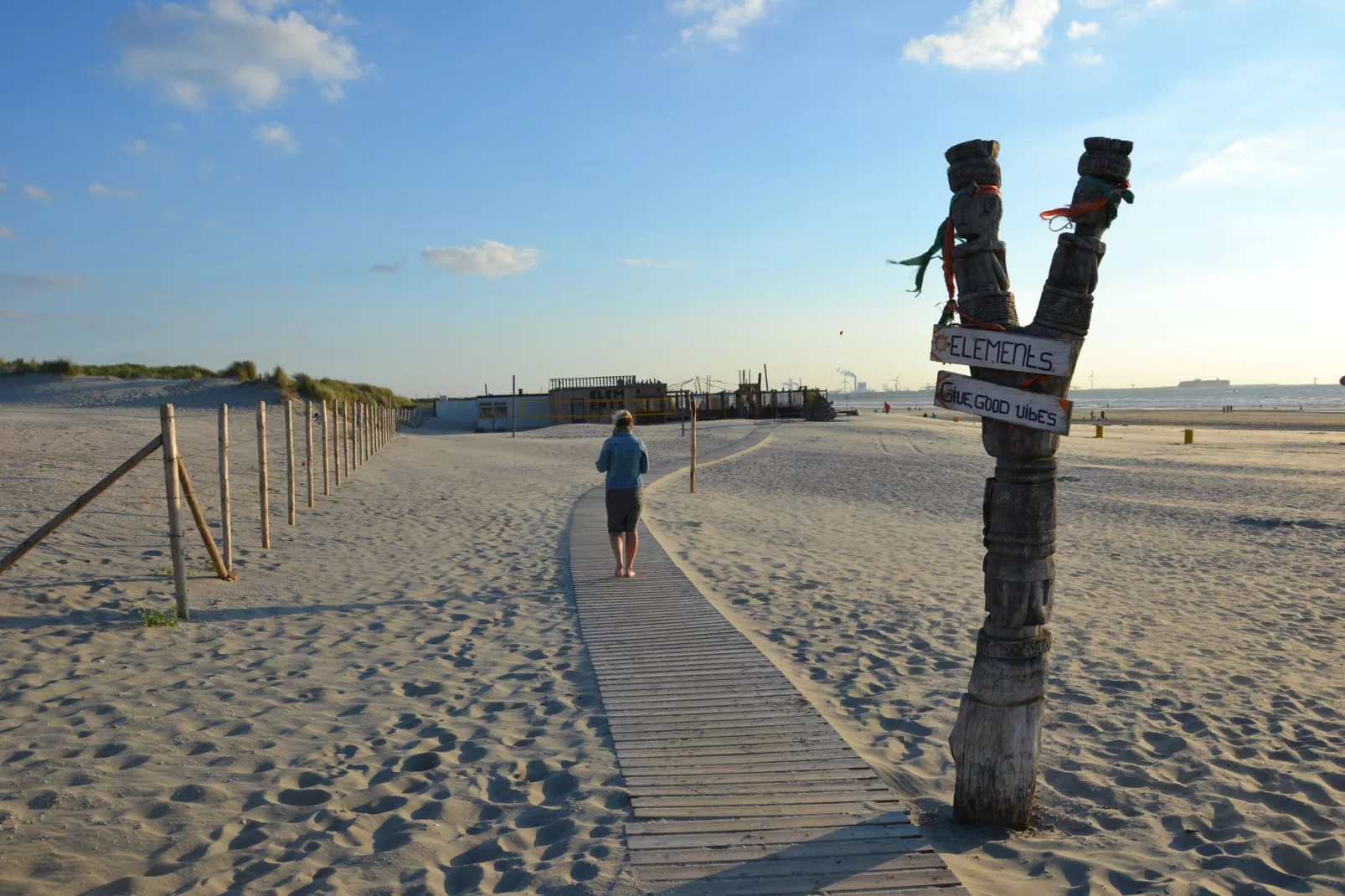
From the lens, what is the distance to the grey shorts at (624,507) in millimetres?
8062

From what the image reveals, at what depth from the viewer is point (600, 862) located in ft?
10.7

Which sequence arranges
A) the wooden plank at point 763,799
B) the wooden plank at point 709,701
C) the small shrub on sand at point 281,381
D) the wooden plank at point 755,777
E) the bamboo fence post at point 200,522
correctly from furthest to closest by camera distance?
the small shrub on sand at point 281,381 < the bamboo fence post at point 200,522 < the wooden plank at point 709,701 < the wooden plank at point 755,777 < the wooden plank at point 763,799

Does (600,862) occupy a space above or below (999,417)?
below

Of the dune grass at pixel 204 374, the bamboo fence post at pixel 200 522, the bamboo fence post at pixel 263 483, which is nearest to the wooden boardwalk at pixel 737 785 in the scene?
the bamboo fence post at pixel 200 522

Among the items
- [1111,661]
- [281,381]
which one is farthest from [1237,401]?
[1111,661]

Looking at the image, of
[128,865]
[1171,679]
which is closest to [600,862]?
[128,865]

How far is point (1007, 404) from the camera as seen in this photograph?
10.7ft

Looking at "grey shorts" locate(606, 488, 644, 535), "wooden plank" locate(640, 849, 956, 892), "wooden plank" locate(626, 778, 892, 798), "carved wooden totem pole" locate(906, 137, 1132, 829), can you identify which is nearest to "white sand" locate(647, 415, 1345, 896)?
"wooden plank" locate(640, 849, 956, 892)

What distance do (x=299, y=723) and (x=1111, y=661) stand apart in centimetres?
535

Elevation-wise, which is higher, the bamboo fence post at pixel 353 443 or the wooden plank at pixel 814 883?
the bamboo fence post at pixel 353 443

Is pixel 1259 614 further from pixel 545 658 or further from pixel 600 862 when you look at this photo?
pixel 600 862

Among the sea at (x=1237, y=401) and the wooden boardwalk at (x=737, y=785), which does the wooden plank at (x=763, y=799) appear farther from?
the sea at (x=1237, y=401)

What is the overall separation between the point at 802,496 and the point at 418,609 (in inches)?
414

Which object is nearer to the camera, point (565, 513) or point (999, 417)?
point (999, 417)
